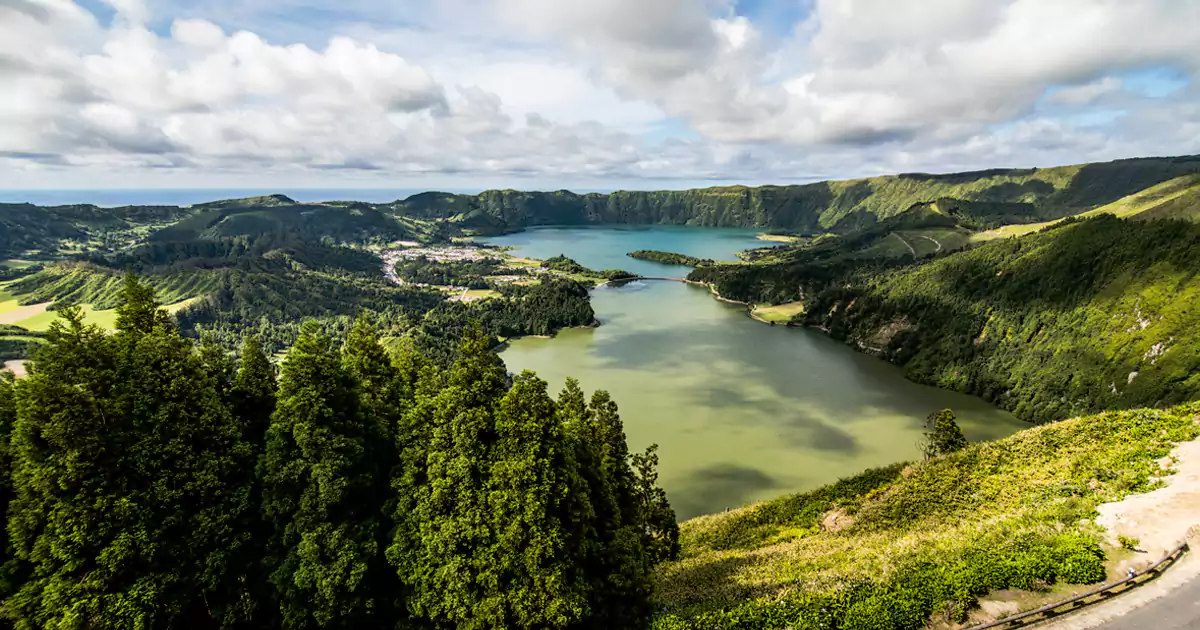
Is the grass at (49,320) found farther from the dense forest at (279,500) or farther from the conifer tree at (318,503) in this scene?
the conifer tree at (318,503)

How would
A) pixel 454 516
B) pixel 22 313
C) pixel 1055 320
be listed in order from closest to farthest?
pixel 454 516
pixel 1055 320
pixel 22 313

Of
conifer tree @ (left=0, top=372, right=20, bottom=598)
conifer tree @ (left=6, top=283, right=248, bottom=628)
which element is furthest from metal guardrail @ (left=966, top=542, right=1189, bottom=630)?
conifer tree @ (left=0, top=372, right=20, bottom=598)

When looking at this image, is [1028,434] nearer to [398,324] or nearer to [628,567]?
[628,567]

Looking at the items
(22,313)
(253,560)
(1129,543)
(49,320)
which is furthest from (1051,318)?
(22,313)

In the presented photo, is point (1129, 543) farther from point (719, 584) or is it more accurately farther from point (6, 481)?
point (6, 481)

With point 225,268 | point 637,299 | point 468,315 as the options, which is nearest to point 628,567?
point 468,315
